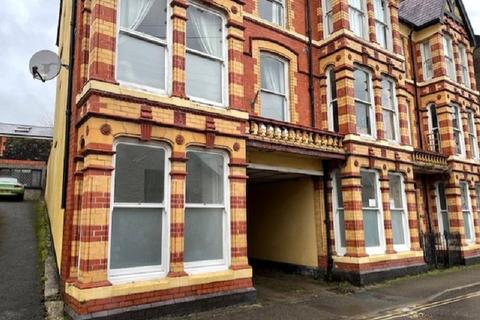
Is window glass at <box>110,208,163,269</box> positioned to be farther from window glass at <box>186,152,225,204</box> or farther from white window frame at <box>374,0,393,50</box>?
white window frame at <box>374,0,393,50</box>

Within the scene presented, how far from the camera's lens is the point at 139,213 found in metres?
6.76

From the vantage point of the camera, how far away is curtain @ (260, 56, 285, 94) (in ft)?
35.0

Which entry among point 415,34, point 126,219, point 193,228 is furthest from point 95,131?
point 415,34

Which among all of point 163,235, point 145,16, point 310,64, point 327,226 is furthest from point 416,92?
point 163,235

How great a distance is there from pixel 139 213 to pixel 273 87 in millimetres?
5800

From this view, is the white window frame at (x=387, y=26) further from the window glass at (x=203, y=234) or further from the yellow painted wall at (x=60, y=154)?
the yellow painted wall at (x=60, y=154)

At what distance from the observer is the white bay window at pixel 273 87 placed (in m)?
10.5

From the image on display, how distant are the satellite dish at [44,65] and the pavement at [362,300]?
5.66m

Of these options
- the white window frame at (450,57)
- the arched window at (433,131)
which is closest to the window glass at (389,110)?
the arched window at (433,131)

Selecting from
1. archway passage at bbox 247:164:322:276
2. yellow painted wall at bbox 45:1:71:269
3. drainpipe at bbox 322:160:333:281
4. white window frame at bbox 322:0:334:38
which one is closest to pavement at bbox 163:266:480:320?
drainpipe at bbox 322:160:333:281

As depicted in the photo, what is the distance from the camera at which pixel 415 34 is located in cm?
1593

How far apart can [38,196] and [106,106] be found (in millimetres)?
19415

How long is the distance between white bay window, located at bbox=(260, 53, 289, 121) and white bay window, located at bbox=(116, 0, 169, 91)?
11.9ft

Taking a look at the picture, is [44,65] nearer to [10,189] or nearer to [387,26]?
[387,26]
